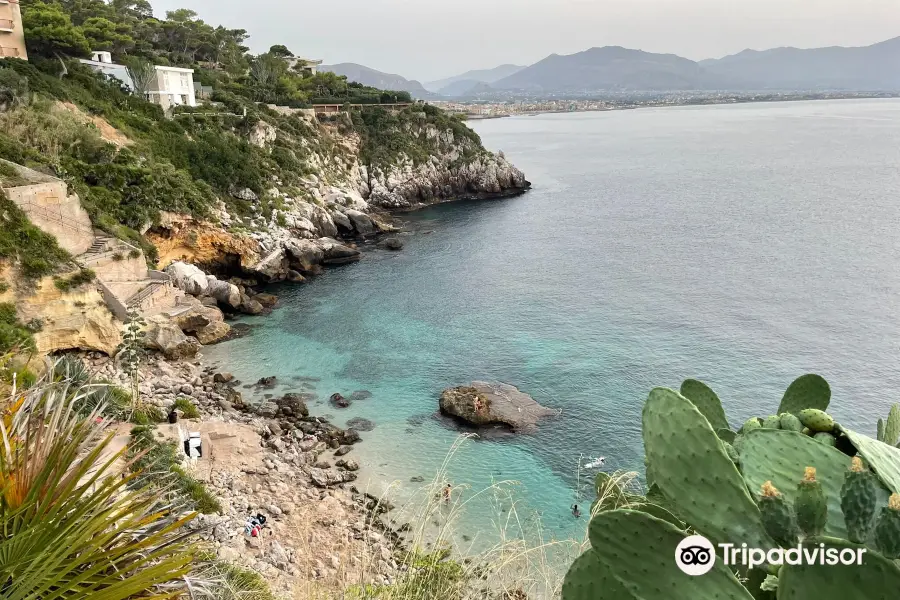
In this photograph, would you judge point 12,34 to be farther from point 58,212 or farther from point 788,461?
point 788,461

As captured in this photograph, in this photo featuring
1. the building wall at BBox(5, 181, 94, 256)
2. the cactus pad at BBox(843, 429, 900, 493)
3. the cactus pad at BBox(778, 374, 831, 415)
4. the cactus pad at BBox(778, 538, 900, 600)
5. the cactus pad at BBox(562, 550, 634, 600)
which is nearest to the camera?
the cactus pad at BBox(778, 538, 900, 600)

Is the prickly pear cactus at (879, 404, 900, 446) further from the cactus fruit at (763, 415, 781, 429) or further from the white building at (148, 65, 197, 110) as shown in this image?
the white building at (148, 65, 197, 110)

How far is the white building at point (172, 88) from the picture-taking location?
46031mm

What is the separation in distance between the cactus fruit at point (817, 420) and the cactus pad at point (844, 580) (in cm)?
150

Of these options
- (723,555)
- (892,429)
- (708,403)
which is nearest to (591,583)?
(723,555)

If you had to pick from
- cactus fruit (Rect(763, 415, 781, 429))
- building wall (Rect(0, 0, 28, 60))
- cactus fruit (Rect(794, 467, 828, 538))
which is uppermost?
building wall (Rect(0, 0, 28, 60))

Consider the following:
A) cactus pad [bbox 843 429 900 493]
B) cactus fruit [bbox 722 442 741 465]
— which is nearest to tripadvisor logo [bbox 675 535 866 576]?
cactus pad [bbox 843 429 900 493]

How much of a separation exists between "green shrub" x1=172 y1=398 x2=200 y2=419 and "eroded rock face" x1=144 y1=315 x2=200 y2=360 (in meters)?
5.05

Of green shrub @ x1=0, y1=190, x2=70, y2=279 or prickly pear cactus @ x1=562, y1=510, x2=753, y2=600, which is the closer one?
prickly pear cactus @ x1=562, y1=510, x2=753, y2=600

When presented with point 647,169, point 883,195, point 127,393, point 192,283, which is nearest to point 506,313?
Answer: point 192,283

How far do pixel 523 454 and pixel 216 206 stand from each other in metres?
28.9

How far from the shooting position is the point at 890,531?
216 centimetres

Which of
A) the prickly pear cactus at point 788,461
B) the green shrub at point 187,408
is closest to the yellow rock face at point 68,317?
the green shrub at point 187,408

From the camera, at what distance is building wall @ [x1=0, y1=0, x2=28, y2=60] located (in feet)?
121
